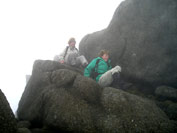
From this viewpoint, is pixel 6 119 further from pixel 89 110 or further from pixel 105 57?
pixel 105 57

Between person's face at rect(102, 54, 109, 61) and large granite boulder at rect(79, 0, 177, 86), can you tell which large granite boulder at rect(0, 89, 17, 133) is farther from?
large granite boulder at rect(79, 0, 177, 86)

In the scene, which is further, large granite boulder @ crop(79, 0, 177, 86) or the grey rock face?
large granite boulder @ crop(79, 0, 177, 86)

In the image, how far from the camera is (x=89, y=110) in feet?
22.7

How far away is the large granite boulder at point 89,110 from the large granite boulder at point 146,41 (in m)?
5.08

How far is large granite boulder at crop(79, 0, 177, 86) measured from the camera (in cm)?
1156

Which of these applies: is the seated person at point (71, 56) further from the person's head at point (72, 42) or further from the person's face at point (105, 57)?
the person's face at point (105, 57)

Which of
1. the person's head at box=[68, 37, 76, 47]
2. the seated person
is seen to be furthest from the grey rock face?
the person's head at box=[68, 37, 76, 47]

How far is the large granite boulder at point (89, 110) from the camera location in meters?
6.18

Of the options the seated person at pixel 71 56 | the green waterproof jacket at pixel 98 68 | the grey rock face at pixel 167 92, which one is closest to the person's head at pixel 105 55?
the green waterproof jacket at pixel 98 68

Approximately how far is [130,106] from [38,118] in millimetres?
5658

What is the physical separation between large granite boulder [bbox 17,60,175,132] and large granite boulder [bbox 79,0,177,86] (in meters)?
5.08

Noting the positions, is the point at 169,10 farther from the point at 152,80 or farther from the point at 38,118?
the point at 38,118

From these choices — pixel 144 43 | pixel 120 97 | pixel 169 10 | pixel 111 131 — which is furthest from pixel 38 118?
pixel 169 10

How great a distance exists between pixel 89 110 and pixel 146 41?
897cm
